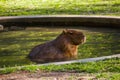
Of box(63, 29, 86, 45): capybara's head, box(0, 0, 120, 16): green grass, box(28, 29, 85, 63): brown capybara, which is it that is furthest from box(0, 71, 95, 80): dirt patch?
box(0, 0, 120, 16): green grass

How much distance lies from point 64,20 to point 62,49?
5.93 metres

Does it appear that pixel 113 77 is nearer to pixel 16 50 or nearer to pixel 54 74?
pixel 54 74

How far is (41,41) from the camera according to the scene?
1357 cm

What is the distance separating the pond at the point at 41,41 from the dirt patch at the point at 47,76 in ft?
6.92

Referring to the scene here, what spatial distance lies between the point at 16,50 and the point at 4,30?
14.2 ft

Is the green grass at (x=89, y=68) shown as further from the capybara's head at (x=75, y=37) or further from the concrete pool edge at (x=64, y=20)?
the concrete pool edge at (x=64, y=20)

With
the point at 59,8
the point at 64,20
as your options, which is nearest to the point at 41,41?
the point at 64,20

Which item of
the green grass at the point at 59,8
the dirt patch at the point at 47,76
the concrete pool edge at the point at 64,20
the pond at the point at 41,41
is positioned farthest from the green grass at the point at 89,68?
the green grass at the point at 59,8

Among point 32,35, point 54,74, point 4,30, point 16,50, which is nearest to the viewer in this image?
point 54,74

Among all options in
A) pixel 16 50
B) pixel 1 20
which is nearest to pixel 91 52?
pixel 16 50

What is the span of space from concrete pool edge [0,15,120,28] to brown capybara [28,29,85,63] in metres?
4.72

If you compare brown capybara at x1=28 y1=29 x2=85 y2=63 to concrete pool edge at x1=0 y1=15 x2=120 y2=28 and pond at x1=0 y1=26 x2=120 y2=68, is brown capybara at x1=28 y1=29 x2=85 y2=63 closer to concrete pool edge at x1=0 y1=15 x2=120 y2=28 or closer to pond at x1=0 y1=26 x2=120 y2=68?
pond at x1=0 y1=26 x2=120 y2=68

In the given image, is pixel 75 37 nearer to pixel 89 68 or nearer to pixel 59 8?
pixel 89 68

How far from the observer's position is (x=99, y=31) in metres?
15.1
